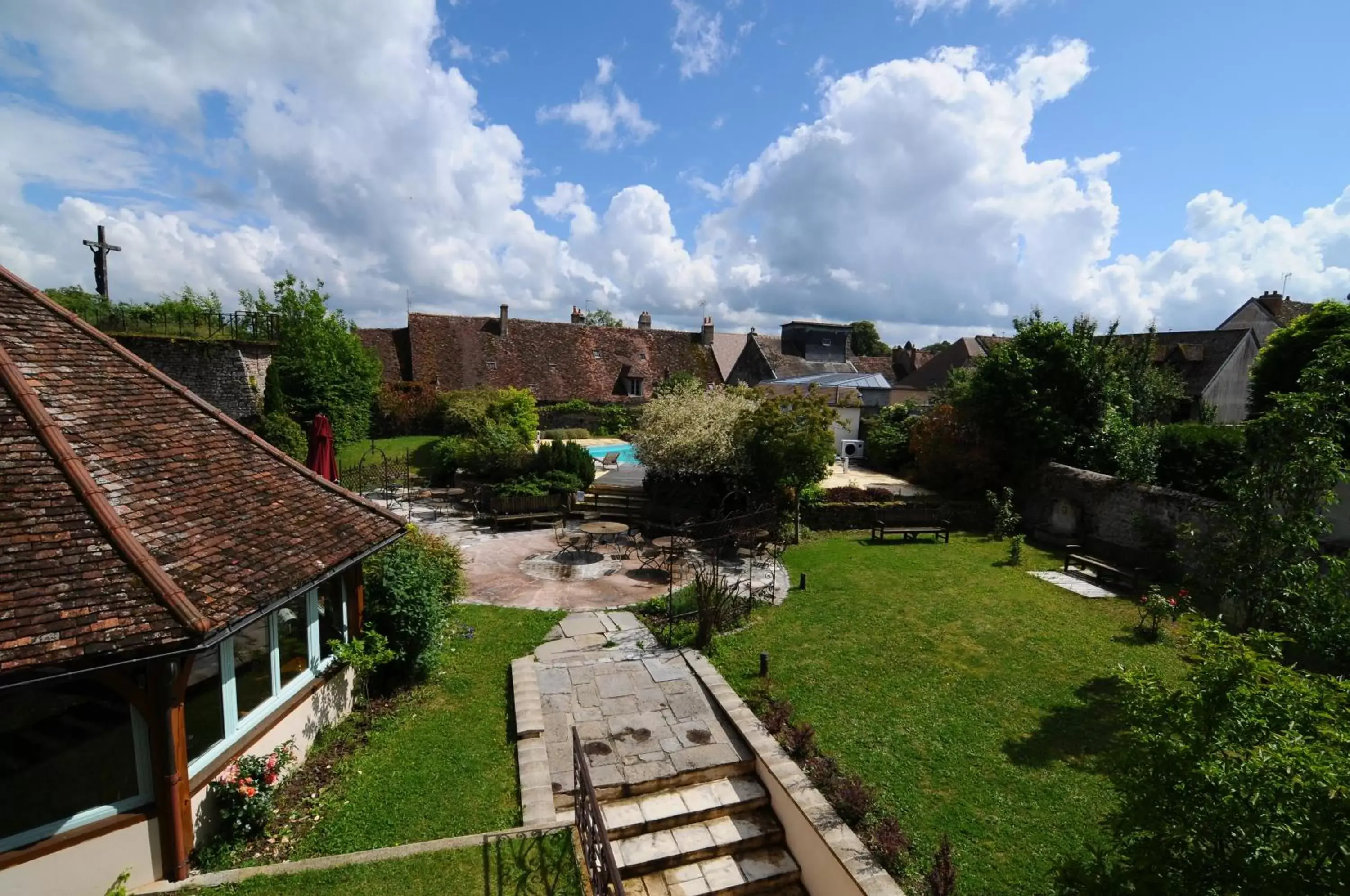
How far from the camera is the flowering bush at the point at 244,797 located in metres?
6.18

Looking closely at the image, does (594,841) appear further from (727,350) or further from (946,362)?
(946,362)

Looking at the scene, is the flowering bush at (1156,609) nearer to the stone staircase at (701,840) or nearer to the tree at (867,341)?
the stone staircase at (701,840)

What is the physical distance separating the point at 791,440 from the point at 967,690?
8.33 metres

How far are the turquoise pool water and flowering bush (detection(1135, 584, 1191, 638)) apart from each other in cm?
2110

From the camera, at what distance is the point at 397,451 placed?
31.3 metres

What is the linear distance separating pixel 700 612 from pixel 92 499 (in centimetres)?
851

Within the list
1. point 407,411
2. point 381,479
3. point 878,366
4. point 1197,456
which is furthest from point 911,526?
point 878,366

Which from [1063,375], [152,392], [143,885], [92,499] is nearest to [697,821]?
[143,885]

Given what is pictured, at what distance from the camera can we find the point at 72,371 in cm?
727

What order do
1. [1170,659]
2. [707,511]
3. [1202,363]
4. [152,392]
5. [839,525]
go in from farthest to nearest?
[1202,363] → [839,525] → [707,511] → [1170,659] → [152,392]

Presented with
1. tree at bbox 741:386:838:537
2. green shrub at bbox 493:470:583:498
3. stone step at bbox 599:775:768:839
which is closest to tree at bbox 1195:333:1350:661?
stone step at bbox 599:775:768:839

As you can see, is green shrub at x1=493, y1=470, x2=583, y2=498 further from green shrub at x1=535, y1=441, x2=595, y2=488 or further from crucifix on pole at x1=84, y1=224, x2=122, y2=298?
crucifix on pole at x1=84, y1=224, x2=122, y2=298

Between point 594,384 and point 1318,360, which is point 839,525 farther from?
point 594,384

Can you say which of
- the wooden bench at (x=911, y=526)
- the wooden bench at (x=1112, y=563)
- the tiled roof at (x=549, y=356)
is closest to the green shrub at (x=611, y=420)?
the tiled roof at (x=549, y=356)
